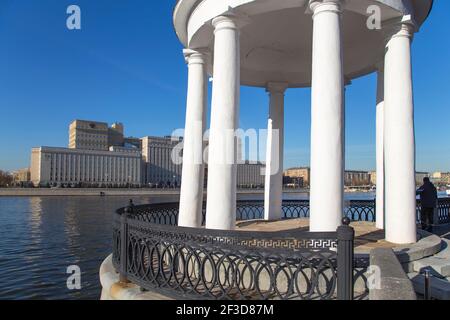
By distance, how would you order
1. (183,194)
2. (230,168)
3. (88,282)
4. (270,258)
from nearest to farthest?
1. (270,258)
2. (230,168)
3. (183,194)
4. (88,282)

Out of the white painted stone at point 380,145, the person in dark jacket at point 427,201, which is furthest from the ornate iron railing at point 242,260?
the person in dark jacket at point 427,201

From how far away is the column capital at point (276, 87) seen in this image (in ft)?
50.3

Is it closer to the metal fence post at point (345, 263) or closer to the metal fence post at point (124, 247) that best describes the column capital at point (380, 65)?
the metal fence post at point (345, 263)

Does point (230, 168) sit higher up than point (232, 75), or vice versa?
point (232, 75)

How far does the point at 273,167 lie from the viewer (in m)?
15.6

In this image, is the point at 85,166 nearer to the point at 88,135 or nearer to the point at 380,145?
the point at 88,135

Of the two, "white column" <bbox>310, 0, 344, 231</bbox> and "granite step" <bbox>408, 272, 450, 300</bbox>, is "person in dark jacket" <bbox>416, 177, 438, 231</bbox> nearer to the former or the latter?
"white column" <bbox>310, 0, 344, 231</bbox>

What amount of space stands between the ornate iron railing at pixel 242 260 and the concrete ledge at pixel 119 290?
0.44 feet

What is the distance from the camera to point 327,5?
25.2 feet

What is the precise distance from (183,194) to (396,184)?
233 inches
